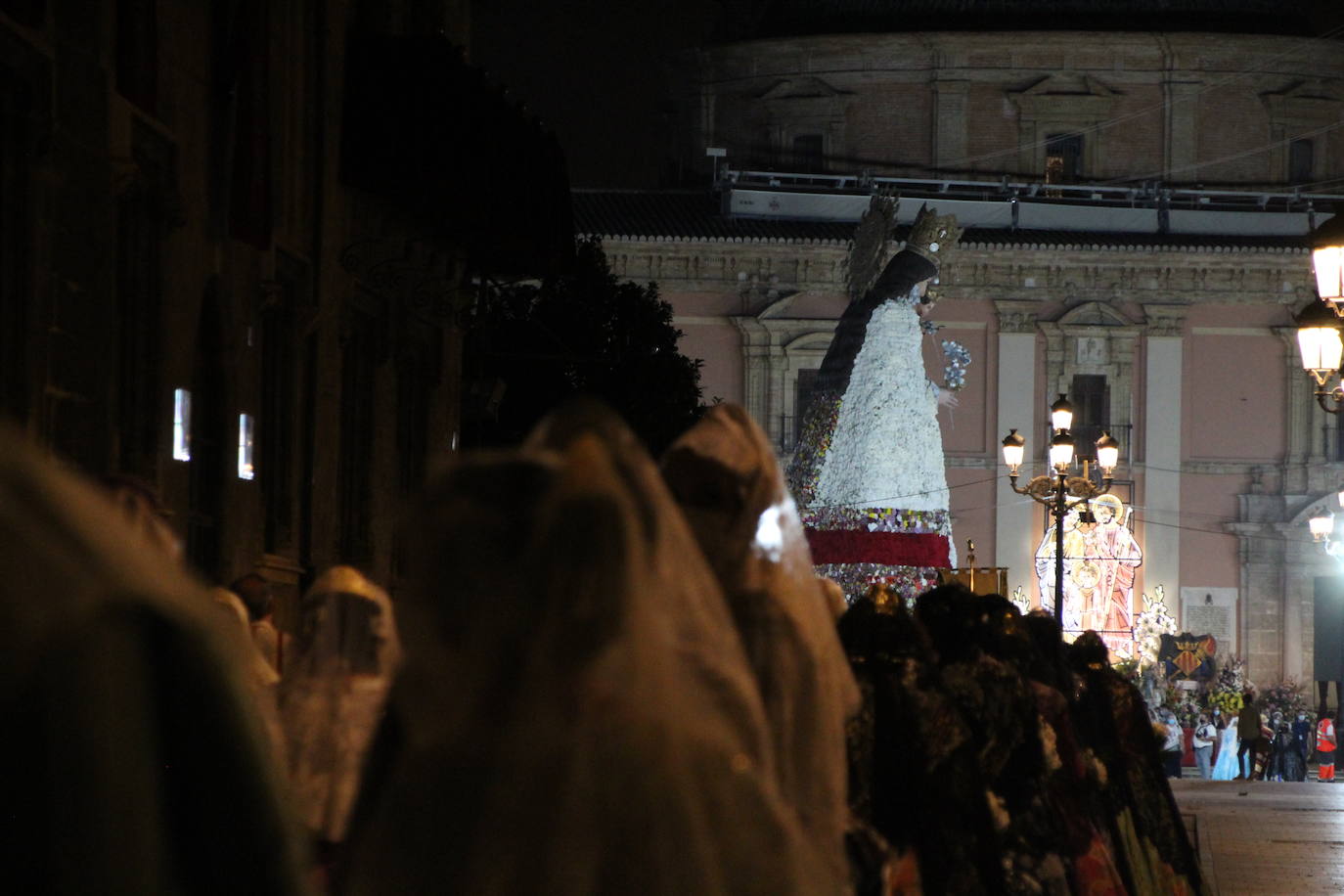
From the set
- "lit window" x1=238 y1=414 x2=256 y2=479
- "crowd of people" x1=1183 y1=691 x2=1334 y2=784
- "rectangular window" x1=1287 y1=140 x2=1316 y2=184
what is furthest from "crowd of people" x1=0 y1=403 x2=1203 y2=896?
"rectangular window" x1=1287 y1=140 x2=1316 y2=184

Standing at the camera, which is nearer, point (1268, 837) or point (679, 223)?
point (1268, 837)

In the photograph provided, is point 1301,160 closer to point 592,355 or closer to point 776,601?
point 592,355

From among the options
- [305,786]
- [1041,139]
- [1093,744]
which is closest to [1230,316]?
[1041,139]

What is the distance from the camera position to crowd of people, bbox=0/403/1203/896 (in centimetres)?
139

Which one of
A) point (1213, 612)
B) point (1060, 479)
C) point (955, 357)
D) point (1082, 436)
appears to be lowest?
point (1213, 612)

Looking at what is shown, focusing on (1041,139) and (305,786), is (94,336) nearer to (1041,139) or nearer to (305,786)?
(305,786)

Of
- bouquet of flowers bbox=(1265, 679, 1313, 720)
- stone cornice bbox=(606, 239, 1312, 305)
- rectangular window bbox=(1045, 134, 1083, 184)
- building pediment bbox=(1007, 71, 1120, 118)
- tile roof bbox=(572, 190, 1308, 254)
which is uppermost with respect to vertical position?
building pediment bbox=(1007, 71, 1120, 118)

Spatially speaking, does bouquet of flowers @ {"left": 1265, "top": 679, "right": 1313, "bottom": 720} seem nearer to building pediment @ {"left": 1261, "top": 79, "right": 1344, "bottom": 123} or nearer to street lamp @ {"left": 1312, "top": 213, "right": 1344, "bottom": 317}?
building pediment @ {"left": 1261, "top": 79, "right": 1344, "bottom": 123}

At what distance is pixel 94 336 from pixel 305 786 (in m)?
4.62

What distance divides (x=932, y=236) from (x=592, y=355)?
10.00 metres

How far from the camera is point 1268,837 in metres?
14.9

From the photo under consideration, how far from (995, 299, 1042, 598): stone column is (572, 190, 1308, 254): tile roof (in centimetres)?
151

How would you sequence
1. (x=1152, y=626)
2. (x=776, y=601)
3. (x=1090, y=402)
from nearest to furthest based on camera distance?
(x=776, y=601) < (x=1152, y=626) < (x=1090, y=402)

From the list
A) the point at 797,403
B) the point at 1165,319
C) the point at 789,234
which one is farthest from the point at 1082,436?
the point at 789,234
